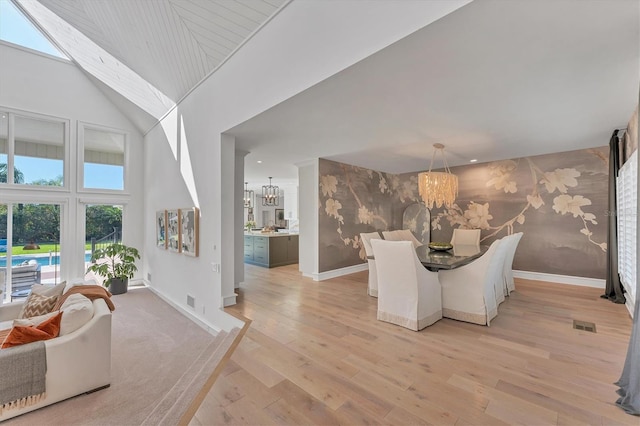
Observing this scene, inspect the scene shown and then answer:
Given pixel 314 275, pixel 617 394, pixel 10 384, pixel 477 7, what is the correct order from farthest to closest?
pixel 314 275, pixel 10 384, pixel 617 394, pixel 477 7

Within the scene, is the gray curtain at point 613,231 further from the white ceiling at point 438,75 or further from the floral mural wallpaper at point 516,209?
the floral mural wallpaper at point 516,209

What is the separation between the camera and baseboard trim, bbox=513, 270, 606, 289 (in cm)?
458

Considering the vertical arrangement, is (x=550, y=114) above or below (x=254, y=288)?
above

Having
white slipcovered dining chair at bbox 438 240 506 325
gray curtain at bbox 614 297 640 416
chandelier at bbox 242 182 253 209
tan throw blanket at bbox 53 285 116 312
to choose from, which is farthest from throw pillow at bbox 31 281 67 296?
chandelier at bbox 242 182 253 209

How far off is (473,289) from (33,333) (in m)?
4.43

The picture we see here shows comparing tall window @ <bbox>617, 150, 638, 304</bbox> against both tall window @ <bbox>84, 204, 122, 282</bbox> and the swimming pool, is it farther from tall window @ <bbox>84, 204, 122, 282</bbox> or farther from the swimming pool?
the swimming pool

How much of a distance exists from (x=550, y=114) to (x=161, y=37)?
4.94 metres

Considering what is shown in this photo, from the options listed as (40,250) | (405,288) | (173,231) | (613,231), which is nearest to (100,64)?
(173,231)

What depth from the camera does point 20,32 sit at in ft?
17.6

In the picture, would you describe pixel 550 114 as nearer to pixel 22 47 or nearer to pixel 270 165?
pixel 270 165

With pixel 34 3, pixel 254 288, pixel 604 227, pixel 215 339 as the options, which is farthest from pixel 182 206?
pixel 604 227

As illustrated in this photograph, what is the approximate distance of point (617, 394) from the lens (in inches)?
72.7

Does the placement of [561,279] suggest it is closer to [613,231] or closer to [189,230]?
[613,231]

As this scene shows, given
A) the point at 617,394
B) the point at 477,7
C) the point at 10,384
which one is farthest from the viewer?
the point at 10,384
